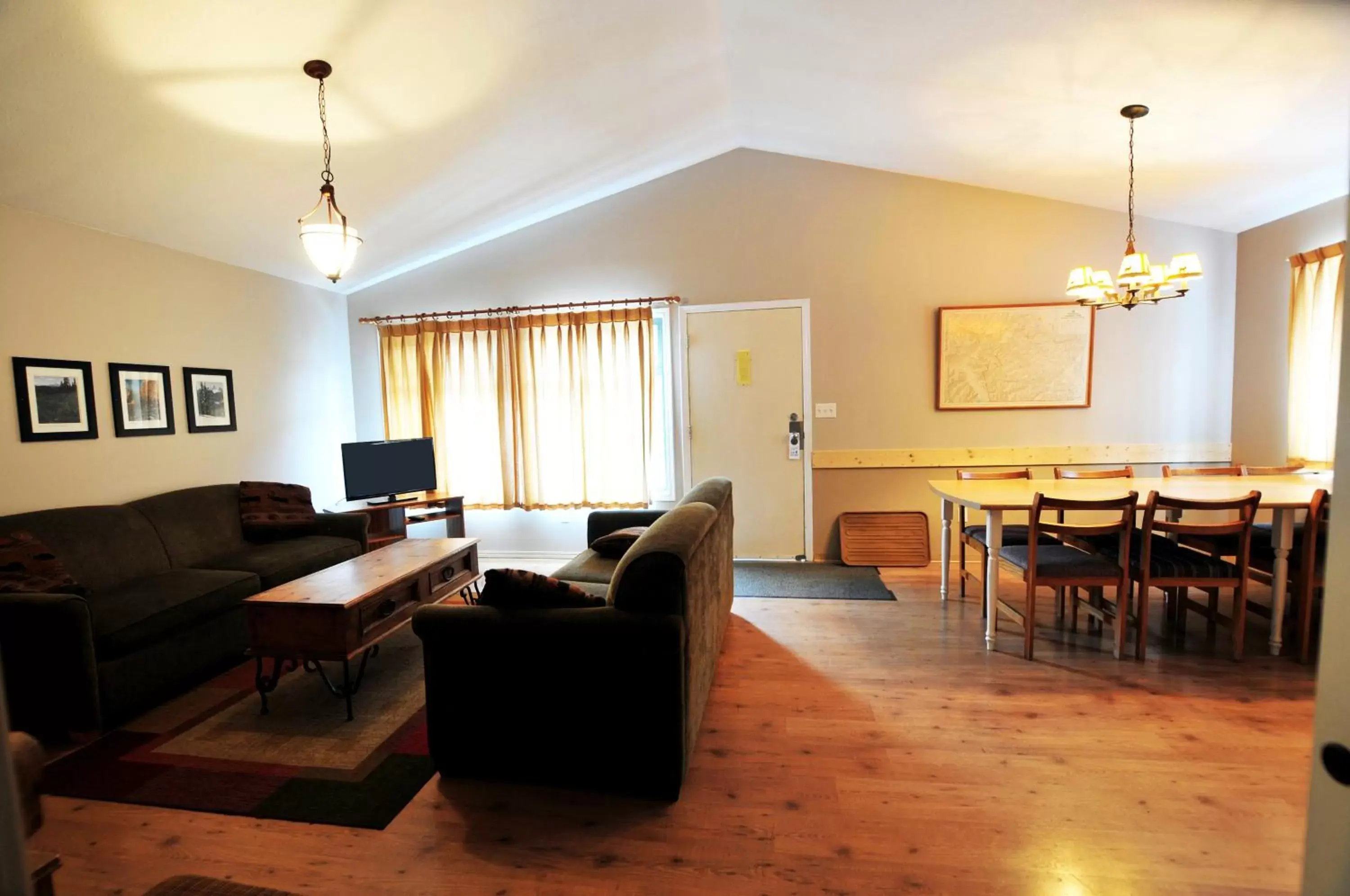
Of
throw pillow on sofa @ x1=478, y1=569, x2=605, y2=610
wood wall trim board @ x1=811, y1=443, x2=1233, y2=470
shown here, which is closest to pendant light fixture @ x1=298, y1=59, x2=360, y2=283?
throw pillow on sofa @ x1=478, y1=569, x2=605, y2=610

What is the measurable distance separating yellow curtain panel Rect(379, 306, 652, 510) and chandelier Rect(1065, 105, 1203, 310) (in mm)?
2853

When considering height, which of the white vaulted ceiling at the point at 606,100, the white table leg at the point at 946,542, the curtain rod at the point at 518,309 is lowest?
the white table leg at the point at 946,542

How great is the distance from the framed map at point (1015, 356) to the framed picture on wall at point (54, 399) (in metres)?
5.42

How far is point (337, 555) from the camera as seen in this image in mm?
3820

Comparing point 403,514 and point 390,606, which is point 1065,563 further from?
point 403,514

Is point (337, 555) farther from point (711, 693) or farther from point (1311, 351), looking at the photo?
point (1311, 351)

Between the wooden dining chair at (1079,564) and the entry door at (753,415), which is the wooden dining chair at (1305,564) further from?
the entry door at (753,415)

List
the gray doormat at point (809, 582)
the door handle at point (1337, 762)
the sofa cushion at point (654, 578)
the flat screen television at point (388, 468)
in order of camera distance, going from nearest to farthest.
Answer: the door handle at point (1337, 762), the sofa cushion at point (654, 578), the gray doormat at point (809, 582), the flat screen television at point (388, 468)

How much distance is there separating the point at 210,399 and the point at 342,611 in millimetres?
2543

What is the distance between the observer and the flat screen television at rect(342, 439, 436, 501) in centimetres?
438

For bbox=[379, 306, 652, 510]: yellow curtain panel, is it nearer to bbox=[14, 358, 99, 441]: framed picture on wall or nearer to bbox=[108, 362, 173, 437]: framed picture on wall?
bbox=[108, 362, 173, 437]: framed picture on wall

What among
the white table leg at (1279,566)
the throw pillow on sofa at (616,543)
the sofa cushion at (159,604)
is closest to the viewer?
the sofa cushion at (159,604)

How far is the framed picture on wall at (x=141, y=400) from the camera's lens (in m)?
3.37

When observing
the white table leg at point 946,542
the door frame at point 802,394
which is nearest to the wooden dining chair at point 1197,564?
the white table leg at point 946,542
